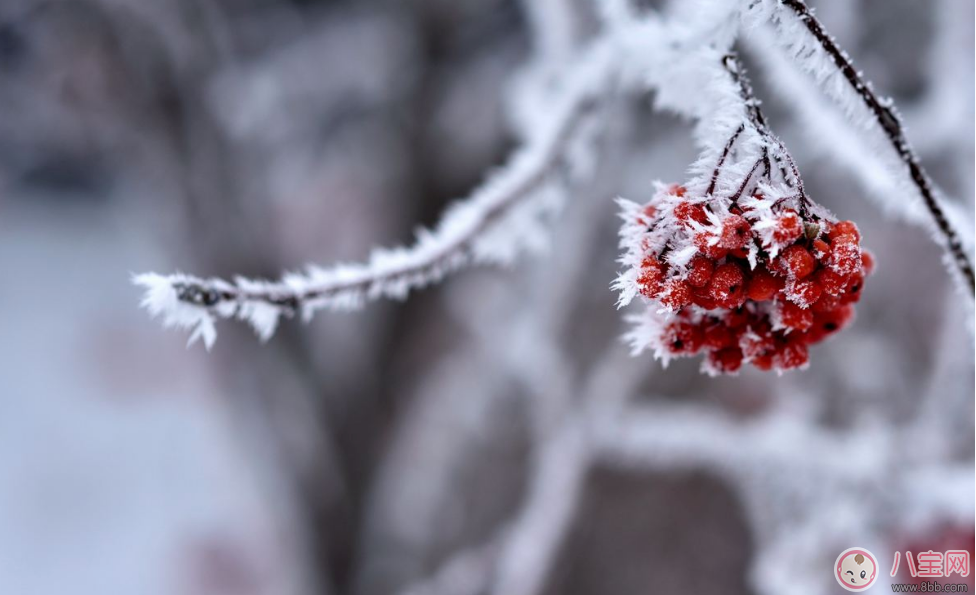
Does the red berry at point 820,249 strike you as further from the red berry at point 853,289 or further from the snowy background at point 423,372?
the snowy background at point 423,372

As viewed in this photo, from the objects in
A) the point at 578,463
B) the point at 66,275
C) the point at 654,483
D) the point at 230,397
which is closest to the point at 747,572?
the point at 654,483

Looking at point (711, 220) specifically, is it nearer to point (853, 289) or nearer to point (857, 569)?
point (853, 289)

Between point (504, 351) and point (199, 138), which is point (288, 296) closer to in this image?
point (504, 351)
